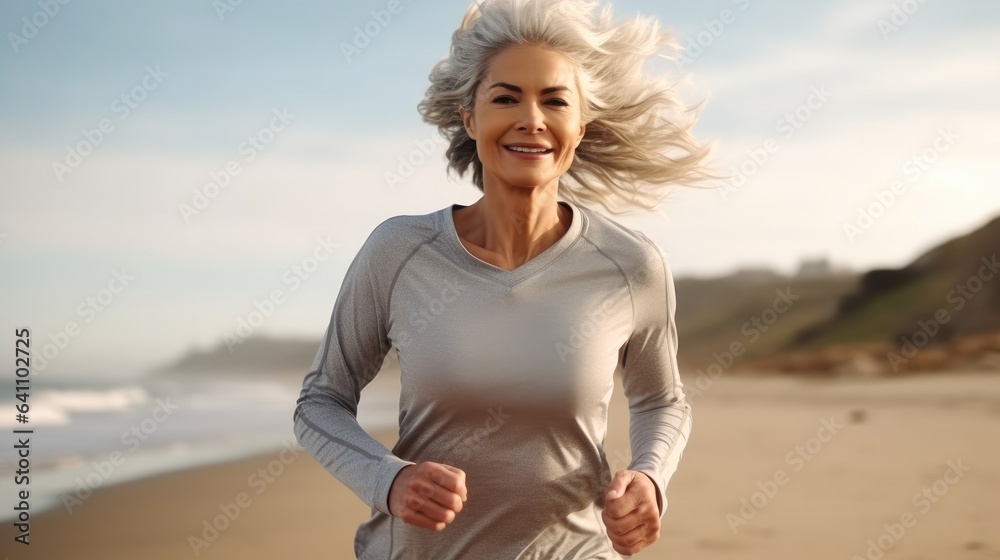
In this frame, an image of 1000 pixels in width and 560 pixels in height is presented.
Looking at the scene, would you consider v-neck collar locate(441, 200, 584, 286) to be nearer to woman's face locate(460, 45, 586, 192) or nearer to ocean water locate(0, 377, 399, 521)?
woman's face locate(460, 45, 586, 192)

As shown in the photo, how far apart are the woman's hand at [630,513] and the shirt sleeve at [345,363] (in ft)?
1.63

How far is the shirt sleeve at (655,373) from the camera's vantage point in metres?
2.33

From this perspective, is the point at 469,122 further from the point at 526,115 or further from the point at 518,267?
the point at 518,267

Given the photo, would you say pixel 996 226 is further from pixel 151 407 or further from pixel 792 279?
pixel 151 407

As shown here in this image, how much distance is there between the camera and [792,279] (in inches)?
742

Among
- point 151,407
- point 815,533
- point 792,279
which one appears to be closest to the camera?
point 815,533

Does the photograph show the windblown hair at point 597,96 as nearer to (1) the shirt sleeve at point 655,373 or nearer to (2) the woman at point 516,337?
(2) the woman at point 516,337

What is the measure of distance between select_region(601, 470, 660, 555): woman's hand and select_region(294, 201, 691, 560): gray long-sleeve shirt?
0.08 m

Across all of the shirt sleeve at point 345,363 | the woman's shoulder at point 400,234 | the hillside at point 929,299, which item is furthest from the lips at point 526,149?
the hillside at point 929,299

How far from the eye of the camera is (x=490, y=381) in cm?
216

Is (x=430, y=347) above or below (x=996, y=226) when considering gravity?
below

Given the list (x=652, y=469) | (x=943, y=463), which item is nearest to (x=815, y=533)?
(x=943, y=463)

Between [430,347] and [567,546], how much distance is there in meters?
0.47

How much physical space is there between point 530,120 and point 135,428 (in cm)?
904
